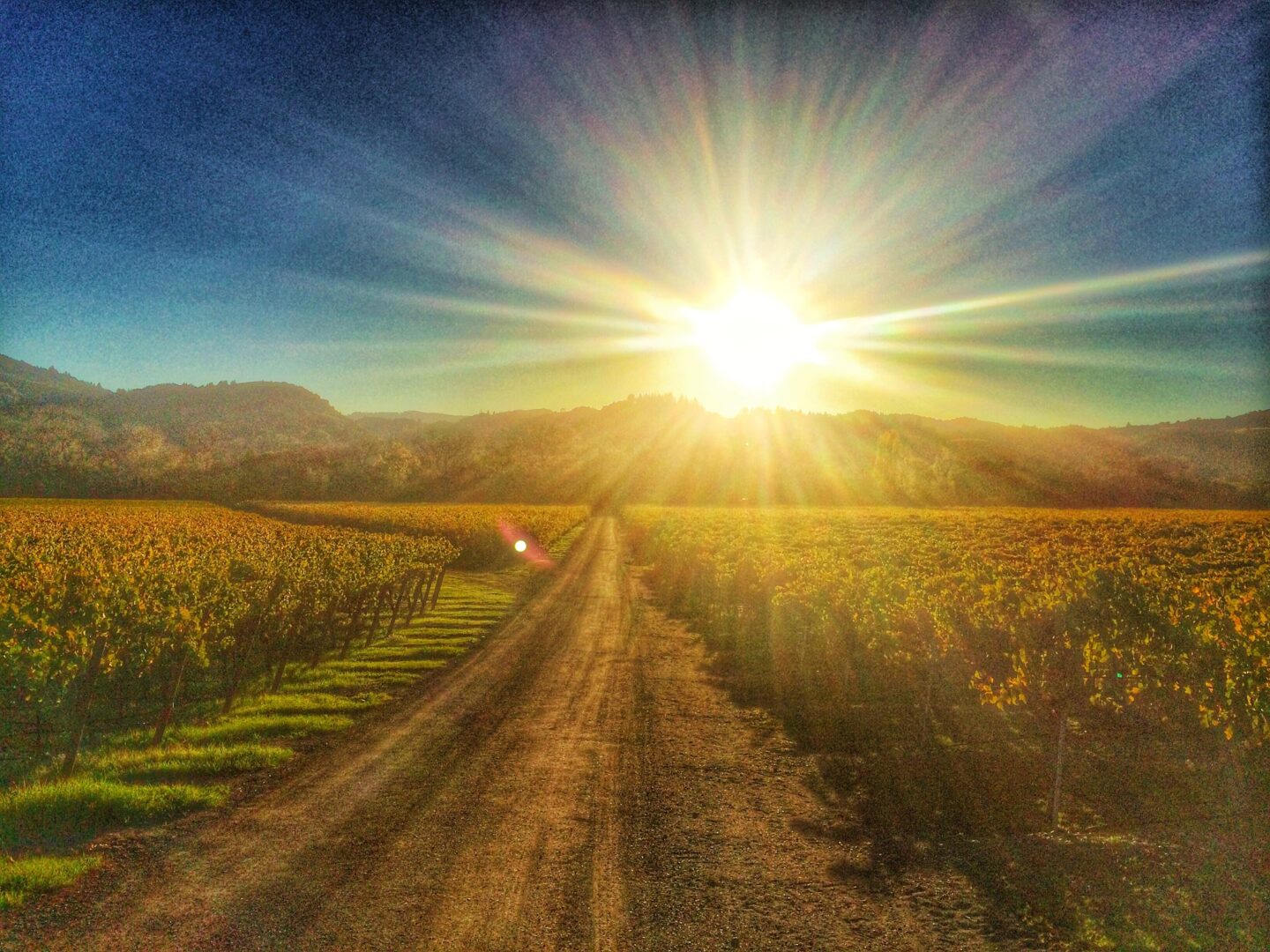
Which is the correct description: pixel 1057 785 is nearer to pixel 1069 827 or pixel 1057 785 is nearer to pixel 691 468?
pixel 1069 827

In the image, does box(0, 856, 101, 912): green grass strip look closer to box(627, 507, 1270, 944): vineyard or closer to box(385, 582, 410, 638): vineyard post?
box(627, 507, 1270, 944): vineyard

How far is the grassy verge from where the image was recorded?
7.92m

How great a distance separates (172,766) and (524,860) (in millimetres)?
6976

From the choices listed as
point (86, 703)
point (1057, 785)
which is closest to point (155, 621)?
point (86, 703)

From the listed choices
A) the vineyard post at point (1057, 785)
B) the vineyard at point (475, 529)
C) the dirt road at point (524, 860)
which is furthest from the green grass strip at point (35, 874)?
the vineyard at point (475, 529)

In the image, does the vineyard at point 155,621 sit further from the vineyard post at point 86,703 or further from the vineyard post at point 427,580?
the vineyard post at point 427,580

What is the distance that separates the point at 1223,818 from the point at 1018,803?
8.81 feet

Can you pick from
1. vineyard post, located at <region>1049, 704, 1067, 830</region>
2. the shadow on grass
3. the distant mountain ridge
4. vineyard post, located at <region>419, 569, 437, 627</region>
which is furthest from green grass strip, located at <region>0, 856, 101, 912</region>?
the distant mountain ridge

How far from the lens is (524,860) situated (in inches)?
321

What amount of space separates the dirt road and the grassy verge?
832 millimetres

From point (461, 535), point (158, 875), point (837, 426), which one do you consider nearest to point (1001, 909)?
point (158, 875)

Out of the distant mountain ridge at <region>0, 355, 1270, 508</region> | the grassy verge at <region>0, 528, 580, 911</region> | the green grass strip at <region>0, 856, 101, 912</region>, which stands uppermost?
the distant mountain ridge at <region>0, 355, 1270, 508</region>

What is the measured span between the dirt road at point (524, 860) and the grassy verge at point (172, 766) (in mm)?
832

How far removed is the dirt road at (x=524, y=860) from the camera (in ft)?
22.0
